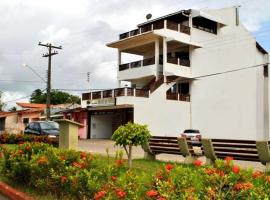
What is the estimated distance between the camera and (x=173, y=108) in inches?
1628

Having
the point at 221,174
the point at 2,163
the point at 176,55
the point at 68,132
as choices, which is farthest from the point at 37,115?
the point at 221,174

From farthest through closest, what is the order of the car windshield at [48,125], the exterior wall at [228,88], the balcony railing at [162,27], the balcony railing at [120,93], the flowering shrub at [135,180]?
the balcony railing at [162,27] → the exterior wall at [228,88] → the balcony railing at [120,93] → the car windshield at [48,125] → the flowering shrub at [135,180]

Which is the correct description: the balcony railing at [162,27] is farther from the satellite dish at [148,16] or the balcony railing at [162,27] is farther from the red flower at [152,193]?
the red flower at [152,193]

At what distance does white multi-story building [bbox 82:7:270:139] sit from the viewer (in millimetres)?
40156

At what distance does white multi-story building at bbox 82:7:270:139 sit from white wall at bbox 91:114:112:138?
1.67 ft

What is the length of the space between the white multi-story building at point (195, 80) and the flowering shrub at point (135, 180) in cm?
3068

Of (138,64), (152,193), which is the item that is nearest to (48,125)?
(138,64)

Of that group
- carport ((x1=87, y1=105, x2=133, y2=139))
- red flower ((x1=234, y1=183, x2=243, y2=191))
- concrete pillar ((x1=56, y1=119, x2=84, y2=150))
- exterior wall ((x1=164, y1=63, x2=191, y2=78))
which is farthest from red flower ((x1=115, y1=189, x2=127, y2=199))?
carport ((x1=87, y1=105, x2=133, y2=139))

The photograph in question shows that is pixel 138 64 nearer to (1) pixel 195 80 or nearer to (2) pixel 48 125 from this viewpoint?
(1) pixel 195 80

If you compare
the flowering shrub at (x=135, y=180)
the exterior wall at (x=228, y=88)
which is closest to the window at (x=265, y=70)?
the exterior wall at (x=228, y=88)

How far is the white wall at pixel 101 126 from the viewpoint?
45844mm

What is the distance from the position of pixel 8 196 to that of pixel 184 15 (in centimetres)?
3564

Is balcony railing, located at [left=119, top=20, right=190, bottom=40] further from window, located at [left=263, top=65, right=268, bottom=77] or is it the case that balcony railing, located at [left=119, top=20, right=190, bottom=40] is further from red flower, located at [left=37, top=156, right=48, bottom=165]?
red flower, located at [left=37, top=156, right=48, bottom=165]

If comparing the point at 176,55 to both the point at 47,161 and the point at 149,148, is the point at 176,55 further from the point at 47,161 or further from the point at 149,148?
the point at 47,161
